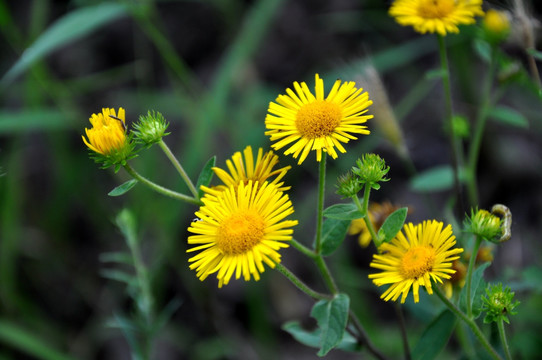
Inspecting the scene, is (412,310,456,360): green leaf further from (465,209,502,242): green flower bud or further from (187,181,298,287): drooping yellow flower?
(187,181,298,287): drooping yellow flower

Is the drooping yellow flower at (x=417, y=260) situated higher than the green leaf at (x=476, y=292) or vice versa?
the drooping yellow flower at (x=417, y=260)

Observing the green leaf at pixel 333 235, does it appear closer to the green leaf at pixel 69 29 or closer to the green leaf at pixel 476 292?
the green leaf at pixel 476 292

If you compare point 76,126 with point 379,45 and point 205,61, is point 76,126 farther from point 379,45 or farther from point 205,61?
point 379,45

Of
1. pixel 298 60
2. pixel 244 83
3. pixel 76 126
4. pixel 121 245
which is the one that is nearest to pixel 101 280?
pixel 121 245

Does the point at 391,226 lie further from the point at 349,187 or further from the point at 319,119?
the point at 319,119

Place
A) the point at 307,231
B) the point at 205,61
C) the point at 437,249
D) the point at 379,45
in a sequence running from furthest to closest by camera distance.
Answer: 1. the point at 205,61
2. the point at 379,45
3. the point at 307,231
4. the point at 437,249

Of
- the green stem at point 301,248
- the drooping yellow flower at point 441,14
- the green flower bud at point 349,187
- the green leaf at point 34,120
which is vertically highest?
the drooping yellow flower at point 441,14

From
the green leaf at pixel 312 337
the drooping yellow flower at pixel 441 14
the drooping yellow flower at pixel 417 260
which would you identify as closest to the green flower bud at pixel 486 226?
the drooping yellow flower at pixel 417 260
